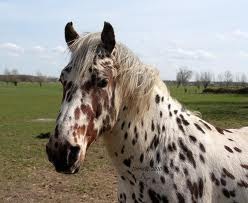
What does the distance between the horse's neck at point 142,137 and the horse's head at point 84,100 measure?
0.58 ft

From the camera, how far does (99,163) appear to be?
1140 cm

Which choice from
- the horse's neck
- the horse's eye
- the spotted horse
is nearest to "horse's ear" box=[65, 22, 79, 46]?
the spotted horse

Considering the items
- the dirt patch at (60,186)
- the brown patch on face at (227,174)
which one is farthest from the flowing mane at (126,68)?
the dirt patch at (60,186)

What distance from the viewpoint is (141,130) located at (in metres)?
3.36

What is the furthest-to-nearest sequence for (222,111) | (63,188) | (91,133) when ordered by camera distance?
(222,111), (63,188), (91,133)

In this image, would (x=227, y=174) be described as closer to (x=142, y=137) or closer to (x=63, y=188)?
(x=142, y=137)

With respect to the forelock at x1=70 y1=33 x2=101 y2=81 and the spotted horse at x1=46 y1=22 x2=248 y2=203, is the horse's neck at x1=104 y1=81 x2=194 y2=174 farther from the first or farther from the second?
the forelock at x1=70 y1=33 x2=101 y2=81

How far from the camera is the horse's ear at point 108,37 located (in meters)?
3.06

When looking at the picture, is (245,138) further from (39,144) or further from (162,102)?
(39,144)

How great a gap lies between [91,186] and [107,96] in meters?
6.21

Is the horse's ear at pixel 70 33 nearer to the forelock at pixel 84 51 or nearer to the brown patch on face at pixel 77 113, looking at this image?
the forelock at pixel 84 51

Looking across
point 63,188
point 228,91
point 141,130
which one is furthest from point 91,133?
point 228,91

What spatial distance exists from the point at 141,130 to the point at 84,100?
607mm

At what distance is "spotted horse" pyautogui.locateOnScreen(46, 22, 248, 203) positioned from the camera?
307cm
